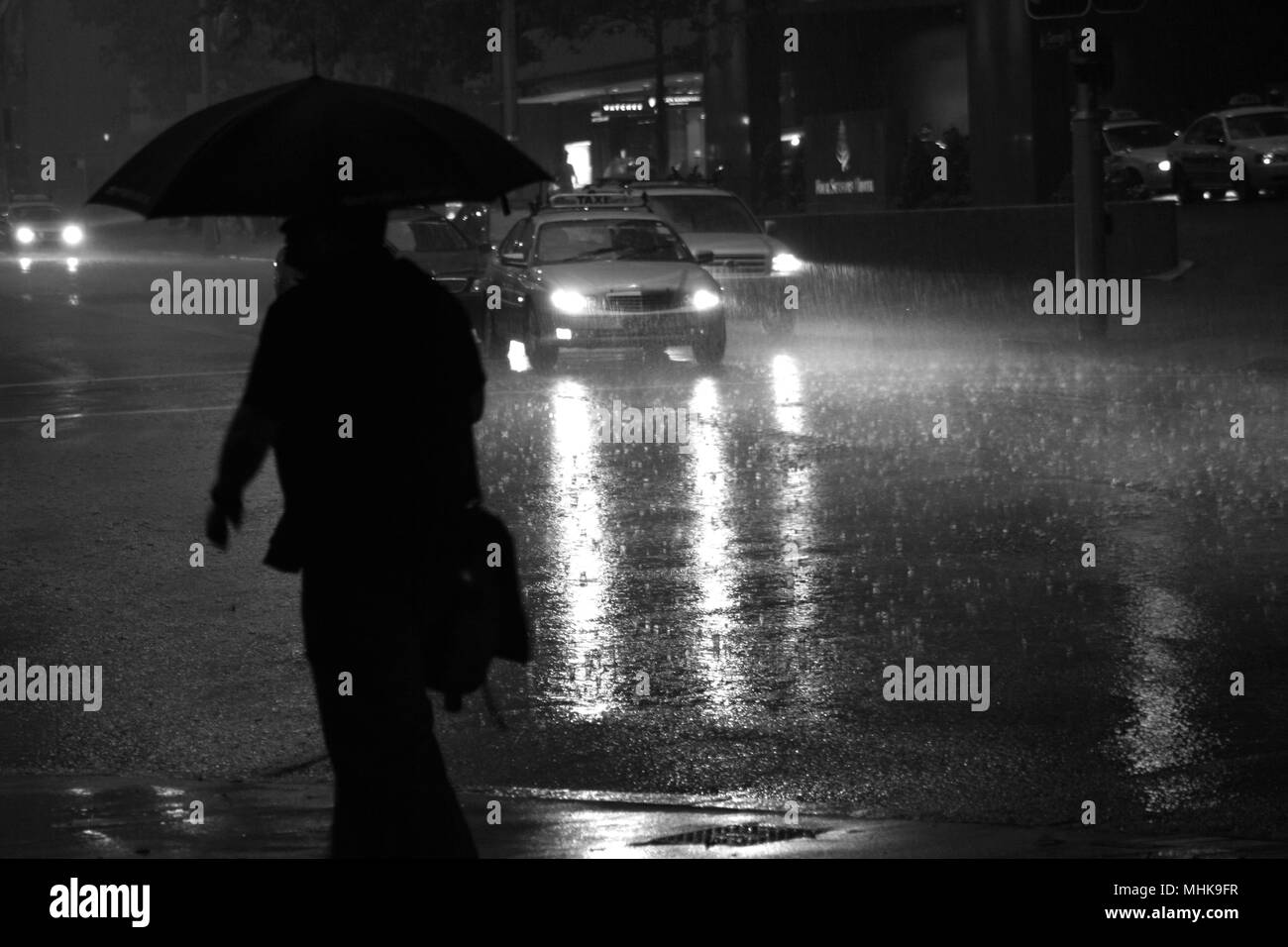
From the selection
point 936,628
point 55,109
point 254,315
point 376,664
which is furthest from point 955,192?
point 55,109

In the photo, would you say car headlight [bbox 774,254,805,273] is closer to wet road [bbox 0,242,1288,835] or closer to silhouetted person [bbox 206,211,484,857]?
wet road [bbox 0,242,1288,835]

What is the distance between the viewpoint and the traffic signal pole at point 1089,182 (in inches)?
822

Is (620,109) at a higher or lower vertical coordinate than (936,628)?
higher

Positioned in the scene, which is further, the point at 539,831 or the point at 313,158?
the point at 539,831

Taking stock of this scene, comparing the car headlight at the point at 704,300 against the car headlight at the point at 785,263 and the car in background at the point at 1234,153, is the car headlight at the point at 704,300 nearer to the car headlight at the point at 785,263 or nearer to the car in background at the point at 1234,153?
the car headlight at the point at 785,263

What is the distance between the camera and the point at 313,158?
498 cm

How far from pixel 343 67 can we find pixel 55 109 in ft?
223

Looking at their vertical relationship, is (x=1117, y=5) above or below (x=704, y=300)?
above

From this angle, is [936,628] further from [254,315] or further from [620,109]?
[620,109]

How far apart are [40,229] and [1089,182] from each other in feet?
151

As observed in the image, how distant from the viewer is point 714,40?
47.8m
